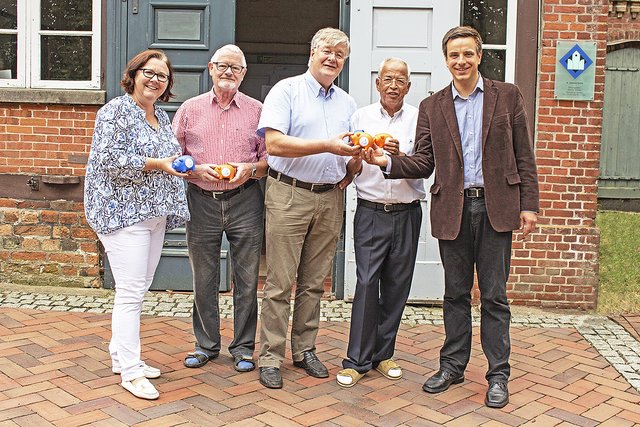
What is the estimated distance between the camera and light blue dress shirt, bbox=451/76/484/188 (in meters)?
4.36

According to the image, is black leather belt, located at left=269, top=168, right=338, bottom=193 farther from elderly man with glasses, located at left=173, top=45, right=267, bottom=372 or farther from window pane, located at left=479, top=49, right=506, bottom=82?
window pane, located at left=479, top=49, right=506, bottom=82

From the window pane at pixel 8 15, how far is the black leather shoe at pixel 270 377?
410 cm

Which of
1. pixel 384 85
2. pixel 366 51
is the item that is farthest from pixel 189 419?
pixel 366 51

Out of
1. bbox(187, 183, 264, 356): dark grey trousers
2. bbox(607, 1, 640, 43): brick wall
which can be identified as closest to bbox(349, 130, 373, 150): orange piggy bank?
bbox(187, 183, 264, 356): dark grey trousers

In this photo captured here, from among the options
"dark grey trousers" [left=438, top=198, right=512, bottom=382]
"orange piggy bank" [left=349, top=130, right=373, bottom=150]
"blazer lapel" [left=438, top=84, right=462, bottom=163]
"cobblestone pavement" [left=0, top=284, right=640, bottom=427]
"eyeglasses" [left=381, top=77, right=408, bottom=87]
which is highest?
"eyeglasses" [left=381, top=77, right=408, bottom=87]

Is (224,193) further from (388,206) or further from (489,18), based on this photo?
(489,18)

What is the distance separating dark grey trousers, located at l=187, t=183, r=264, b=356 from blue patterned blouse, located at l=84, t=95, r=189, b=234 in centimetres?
43

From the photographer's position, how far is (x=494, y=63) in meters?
6.57

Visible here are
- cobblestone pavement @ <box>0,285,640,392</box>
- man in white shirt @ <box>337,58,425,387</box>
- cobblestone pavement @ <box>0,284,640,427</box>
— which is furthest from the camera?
cobblestone pavement @ <box>0,285,640,392</box>

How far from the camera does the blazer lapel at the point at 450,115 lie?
171 inches

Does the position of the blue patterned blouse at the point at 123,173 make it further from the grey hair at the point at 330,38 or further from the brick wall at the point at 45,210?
the brick wall at the point at 45,210

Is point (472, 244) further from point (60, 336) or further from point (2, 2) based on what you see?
point (2, 2)

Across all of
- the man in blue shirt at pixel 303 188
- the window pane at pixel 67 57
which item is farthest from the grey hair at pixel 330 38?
the window pane at pixel 67 57

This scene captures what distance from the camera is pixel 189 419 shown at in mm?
4020
